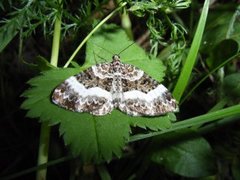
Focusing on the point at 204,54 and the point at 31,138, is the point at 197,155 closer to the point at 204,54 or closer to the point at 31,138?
the point at 204,54

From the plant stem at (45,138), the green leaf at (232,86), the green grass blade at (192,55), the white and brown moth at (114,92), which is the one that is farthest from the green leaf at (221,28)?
the plant stem at (45,138)

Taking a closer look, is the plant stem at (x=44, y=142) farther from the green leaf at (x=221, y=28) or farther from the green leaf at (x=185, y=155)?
the green leaf at (x=221, y=28)

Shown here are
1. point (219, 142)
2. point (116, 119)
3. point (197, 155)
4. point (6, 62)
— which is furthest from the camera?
point (6, 62)

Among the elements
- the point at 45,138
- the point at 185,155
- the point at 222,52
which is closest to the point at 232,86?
the point at 222,52

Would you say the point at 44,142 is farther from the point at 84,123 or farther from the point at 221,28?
the point at 221,28

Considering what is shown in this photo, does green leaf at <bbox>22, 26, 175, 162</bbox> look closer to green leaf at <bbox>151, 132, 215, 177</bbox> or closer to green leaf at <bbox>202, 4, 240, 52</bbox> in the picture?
green leaf at <bbox>151, 132, 215, 177</bbox>

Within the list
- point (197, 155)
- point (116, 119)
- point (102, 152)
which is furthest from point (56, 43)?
→ point (197, 155)
